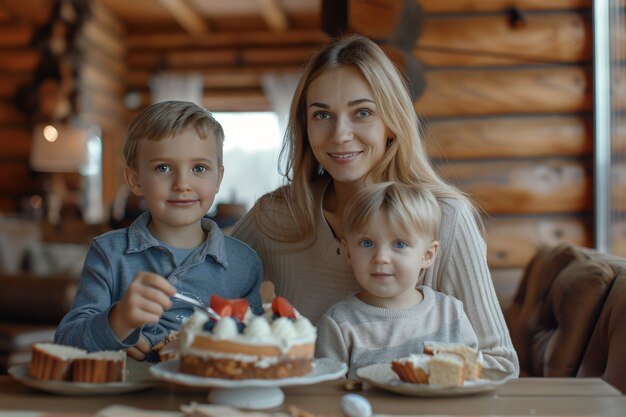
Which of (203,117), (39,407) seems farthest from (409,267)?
(39,407)

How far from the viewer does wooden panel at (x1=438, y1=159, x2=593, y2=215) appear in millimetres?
4387

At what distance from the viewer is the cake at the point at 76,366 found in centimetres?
151

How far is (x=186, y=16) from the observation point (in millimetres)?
10375

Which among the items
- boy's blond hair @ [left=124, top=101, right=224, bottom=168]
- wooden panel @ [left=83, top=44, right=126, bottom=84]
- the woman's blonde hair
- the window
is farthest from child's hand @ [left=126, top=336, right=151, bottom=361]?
the window

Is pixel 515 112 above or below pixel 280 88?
below

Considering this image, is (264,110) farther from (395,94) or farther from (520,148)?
(395,94)

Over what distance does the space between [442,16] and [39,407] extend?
11.1 feet

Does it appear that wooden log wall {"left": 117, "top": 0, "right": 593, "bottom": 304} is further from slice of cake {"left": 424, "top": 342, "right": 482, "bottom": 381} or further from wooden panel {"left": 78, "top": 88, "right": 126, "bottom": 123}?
wooden panel {"left": 78, "top": 88, "right": 126, "bottom": 123}

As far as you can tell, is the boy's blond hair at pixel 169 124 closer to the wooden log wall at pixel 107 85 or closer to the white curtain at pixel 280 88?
the wooden log wall at pixel 107 85

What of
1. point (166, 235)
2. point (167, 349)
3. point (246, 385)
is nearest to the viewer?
point (246, 385)

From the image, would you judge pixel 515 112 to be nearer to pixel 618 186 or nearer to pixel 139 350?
pixel 618 186

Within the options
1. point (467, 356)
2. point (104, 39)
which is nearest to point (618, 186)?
point (467, 356)

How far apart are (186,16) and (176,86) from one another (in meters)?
1.18

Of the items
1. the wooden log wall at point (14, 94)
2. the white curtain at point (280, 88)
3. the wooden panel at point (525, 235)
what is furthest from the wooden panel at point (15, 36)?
the wooden panel at point (525, 235)
